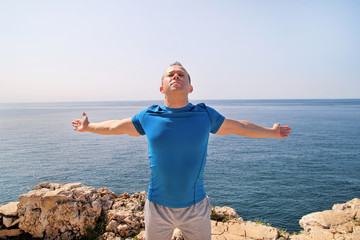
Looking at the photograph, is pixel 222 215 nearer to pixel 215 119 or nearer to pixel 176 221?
pixel 176 221

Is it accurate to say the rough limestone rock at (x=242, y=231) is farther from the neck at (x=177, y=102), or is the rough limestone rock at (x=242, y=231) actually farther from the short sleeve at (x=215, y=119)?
the neck at (x=177, y=102)

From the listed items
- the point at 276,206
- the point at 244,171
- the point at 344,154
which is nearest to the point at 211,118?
the point at 276,206

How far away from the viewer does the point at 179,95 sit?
3.23 meters

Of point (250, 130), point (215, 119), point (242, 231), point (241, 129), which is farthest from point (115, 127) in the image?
point (242, 231)

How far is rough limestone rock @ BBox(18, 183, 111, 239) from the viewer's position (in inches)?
230

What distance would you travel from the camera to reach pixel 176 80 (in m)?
3.21

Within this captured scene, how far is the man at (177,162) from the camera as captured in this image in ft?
10.1

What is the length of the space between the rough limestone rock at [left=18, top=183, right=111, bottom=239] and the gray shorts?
3579 millimetres

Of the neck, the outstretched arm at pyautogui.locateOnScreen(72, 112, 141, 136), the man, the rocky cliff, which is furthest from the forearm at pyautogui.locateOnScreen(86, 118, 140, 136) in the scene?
the rocky cliff

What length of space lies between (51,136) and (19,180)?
25.8m

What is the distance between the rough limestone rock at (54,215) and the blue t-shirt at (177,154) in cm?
368

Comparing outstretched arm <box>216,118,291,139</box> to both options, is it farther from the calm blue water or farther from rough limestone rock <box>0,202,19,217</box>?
the calm blue water

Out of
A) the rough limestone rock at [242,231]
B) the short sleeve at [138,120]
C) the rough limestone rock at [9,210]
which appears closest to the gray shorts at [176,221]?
the short sleeve at [138,120]

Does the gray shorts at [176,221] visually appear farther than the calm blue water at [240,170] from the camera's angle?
No
